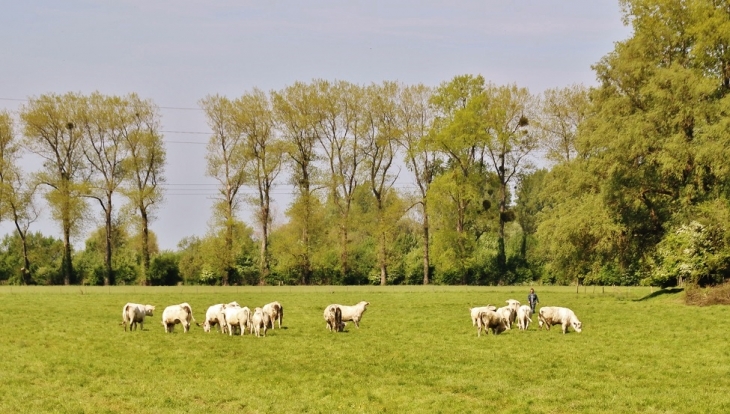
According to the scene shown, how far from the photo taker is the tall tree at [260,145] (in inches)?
3265

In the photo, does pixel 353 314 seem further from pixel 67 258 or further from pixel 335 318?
pixel 67 258

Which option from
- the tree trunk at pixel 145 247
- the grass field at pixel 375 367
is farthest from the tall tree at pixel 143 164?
the grass field at pixel 375 367

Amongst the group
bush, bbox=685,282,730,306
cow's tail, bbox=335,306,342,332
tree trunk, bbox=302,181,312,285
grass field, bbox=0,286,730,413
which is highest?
tree trunk, bbox=302,181,312,285

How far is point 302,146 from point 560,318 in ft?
177

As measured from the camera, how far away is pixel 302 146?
83.9m

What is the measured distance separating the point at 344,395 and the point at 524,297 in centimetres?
3640

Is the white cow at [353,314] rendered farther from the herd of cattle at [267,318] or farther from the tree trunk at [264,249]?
the tree trunk at [264,249]

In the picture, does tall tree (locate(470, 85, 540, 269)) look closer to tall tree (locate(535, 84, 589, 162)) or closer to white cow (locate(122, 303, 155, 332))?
tall tree (locate(535, 84, 589, 162))

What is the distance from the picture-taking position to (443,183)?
76.3 m

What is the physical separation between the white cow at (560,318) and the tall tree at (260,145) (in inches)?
2070

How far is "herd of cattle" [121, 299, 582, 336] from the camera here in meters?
31.7

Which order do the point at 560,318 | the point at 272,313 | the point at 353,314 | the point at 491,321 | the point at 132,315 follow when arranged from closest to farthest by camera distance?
the point at 491,321 → the point at 560,318 → the point at 132,315 → the point at 272,313 → the point at 353,314

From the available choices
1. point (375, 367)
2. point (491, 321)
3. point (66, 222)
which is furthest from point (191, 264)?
point (375, 367)

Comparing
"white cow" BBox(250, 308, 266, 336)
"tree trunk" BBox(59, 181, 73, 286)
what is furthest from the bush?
"tree trunk" BBox(59, 181, 73, 286)
